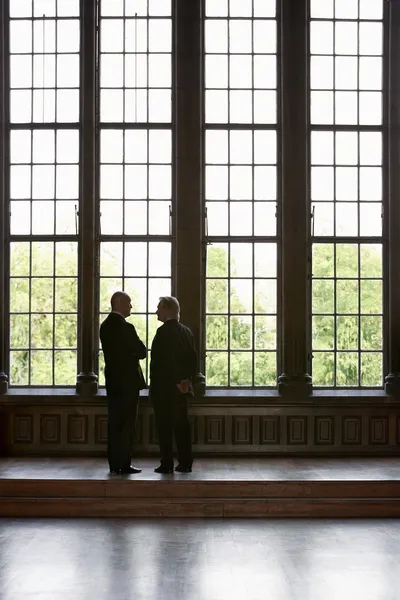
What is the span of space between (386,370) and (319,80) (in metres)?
3.05

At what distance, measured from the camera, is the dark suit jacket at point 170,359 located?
21.1ft

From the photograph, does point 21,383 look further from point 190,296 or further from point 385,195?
point 385,195

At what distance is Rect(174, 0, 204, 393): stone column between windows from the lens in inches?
299

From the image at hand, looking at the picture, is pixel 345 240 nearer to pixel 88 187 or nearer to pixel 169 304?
pixel 169 304

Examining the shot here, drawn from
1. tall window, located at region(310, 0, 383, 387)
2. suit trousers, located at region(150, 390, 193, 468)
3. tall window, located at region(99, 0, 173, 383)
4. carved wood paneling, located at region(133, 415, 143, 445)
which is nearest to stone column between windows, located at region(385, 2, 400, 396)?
tall window, located at region(310, 0, 383, 387)

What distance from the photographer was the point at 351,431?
748 cm

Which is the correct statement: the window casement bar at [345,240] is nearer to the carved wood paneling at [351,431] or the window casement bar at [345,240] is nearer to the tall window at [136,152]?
the tall window at [136,152]

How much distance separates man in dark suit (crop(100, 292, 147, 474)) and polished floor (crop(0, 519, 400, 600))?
0.82m

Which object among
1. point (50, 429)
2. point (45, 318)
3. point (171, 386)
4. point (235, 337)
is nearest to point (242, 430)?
point (235, 337)

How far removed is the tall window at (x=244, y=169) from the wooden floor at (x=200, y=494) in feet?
5.66

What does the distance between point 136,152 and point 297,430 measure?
3.24 meters

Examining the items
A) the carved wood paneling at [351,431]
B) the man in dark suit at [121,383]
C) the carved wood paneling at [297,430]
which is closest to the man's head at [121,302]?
the man in dark suit at [121,383]

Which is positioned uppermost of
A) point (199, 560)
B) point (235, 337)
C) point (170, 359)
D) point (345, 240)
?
point (345, 240)

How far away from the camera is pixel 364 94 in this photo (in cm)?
782
